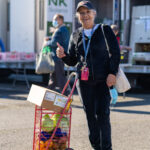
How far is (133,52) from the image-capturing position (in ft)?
41.8

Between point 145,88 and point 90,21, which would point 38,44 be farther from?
point 90,21

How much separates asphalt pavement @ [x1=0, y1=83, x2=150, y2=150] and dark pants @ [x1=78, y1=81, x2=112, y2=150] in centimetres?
88

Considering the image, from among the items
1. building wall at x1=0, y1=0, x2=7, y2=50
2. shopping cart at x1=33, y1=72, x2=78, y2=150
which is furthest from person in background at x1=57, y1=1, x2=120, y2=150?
building wall at x1=0, y1=0, x2=7, y2=50

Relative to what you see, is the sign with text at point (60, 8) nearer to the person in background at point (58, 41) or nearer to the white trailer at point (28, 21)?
the white trailer at point (28, 21)

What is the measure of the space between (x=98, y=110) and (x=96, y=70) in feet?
1.53

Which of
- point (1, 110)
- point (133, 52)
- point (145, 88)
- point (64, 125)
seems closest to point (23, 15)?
point (133, 52)

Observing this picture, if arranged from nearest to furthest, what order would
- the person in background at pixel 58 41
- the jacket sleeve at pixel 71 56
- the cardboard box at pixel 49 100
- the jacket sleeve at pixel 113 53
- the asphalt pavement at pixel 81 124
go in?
the cardboard box at pixel 49 100
the jacket sleeve at pixel 113 53
the jacket sleeve at pixel 71 56
the asphalt pavement at pixel 81 124
the person in background at pixel 58 41

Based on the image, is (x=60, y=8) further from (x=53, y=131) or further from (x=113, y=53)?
(x=53, y=131)

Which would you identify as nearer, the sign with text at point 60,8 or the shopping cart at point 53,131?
the shopping cart at point 53,131

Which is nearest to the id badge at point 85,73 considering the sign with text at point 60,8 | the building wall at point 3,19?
the sign with text at point 60,8

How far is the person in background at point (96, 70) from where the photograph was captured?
15.2ft

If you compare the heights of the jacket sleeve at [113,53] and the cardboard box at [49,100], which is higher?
the jacket sleeve at [113,53]

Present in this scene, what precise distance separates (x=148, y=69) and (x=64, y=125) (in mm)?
6850

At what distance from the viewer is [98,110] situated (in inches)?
186
